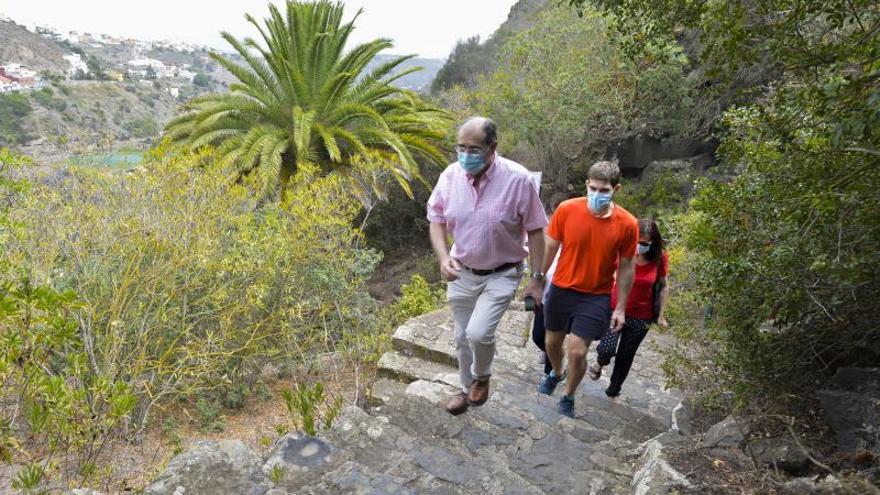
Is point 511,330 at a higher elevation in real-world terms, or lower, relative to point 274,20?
lower

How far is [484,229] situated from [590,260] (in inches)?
28.5

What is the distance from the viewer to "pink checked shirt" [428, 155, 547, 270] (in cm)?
350

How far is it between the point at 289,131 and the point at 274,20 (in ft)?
7.66

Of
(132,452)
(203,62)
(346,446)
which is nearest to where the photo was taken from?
(346,446)

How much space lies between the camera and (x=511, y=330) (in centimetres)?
666

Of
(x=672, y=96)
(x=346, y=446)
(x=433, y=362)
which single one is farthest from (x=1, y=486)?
(x=672, y=96)

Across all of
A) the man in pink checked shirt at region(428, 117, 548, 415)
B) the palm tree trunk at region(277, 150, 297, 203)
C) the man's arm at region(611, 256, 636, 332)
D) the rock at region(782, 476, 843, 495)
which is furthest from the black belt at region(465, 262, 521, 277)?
the palm tree trunk at region(277, 150, 297, 203)

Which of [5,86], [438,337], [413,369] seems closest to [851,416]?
[413,369]

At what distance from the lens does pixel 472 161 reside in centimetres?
345

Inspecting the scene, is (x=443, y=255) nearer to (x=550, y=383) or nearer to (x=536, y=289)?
(x=536, y=289)

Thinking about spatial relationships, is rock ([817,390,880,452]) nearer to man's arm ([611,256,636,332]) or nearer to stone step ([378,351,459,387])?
man's arm ([611,256,636,332])

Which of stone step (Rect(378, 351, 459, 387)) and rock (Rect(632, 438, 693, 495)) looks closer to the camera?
rock (Rect(632, 438, 693, 495))

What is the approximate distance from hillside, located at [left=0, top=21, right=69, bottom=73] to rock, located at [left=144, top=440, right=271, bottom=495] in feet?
167

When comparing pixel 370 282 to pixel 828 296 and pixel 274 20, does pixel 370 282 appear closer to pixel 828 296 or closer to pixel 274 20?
pixel 274 20
